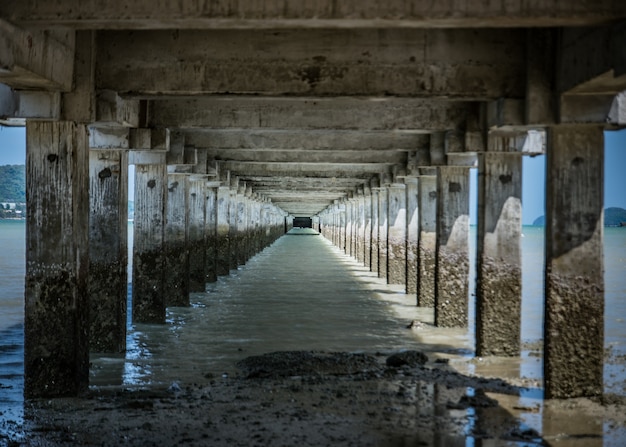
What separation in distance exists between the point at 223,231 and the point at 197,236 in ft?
18.7

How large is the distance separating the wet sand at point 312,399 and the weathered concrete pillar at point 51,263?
363 mm

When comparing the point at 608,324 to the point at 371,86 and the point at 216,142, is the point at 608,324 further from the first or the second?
the point at 371,86

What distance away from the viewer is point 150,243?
1352cm

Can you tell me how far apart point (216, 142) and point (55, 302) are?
7604 millimetres

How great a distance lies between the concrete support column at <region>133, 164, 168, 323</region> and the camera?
13523 millimetres

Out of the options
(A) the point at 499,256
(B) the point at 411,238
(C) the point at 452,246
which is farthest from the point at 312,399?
(B) the point at 411,238

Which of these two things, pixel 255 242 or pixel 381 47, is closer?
pixel 381 47

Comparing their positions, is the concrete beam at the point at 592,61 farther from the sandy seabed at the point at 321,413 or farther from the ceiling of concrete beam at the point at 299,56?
the sandy seabed at the point at 321,413

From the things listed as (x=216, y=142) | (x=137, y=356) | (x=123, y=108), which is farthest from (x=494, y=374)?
(x=216, y=142)

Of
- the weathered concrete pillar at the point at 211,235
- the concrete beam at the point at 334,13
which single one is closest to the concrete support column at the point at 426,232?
the weathered concrete pillar at the point at 211,235

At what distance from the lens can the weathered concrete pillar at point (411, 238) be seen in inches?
750

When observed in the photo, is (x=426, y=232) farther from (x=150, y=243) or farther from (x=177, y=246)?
(x=150, y=243)

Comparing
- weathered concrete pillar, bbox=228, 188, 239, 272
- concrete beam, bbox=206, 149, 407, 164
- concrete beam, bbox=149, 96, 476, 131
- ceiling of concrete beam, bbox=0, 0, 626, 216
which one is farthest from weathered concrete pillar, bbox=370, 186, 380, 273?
ceiling of concrete beam, bbox=0, 0, 626, 216

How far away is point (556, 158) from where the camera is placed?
319 inches
